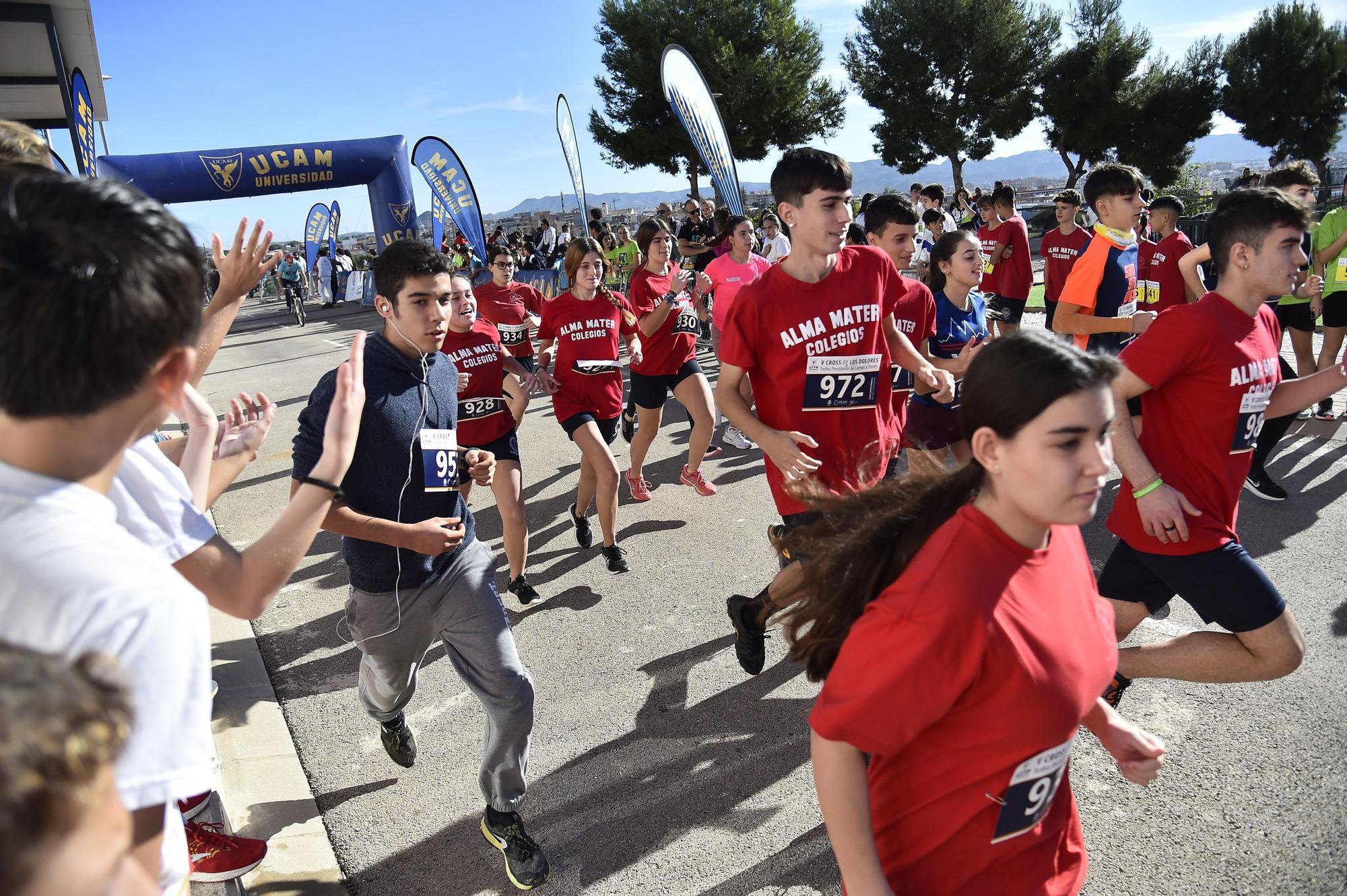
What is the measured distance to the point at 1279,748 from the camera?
3.21 m

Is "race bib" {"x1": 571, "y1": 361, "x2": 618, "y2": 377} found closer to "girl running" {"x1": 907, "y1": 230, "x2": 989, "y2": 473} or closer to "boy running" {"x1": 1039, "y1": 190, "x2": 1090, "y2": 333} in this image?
"girl running" {"x1": 907, "y1": 230, "x2": 989, "y2": 473}

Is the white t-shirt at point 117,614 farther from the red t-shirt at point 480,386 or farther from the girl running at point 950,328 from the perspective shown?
the girl running at point 950,328

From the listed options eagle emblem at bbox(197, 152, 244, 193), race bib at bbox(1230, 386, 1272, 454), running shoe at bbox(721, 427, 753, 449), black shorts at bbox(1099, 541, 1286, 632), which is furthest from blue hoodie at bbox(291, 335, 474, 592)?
eagle emblem at bbox(197, 152, 244, 193)

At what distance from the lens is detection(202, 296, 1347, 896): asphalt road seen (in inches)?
110

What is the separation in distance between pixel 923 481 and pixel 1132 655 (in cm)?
183

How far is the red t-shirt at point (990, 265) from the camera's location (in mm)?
9164

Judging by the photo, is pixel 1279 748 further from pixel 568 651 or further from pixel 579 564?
pixel 579 564

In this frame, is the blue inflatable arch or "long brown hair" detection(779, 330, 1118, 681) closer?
"long brown hair" detection(779, 330, 1118, 681)

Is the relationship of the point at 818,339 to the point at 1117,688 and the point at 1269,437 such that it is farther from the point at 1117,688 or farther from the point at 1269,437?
the point at 1269,437

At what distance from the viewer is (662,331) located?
6.40 meters

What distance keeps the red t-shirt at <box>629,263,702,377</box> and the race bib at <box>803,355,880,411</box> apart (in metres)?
2.92

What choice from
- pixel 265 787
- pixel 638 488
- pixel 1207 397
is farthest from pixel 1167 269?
pixel 265 787

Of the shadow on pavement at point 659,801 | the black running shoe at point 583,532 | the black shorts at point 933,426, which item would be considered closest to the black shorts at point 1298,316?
the black shorts at point 933,426

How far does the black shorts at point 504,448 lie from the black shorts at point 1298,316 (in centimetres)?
622
